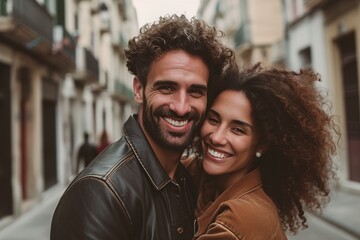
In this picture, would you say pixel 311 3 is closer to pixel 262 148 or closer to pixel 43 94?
pixel 43 94

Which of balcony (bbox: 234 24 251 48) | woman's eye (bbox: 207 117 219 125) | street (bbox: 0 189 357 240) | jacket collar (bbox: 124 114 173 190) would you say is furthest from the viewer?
balcony (bbox: 234 24 251 48)

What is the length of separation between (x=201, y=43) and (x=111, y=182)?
3.03 ft

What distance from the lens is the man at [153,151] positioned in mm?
1783

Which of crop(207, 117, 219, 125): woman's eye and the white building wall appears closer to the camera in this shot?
crop(207, 117, 219, 125): woman's eye

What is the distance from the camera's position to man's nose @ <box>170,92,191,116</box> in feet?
7.47

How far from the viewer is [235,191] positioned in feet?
8.79

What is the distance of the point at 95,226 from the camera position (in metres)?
1.74

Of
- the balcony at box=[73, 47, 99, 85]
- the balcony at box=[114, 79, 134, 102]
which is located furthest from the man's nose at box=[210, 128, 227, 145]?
the balcony at box=[114, 79, 134, 102]

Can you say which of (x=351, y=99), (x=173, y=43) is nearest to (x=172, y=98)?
(x=173, y=43)

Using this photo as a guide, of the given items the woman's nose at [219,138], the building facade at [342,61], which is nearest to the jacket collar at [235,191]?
the woman's nose at [219,138]

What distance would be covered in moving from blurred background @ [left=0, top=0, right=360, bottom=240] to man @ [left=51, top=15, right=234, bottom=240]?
2.82 feet

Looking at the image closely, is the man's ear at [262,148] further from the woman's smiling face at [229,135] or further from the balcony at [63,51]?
the balcony at [63,51]

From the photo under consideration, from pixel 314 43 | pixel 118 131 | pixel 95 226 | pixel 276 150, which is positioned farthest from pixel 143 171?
pixel 118 131

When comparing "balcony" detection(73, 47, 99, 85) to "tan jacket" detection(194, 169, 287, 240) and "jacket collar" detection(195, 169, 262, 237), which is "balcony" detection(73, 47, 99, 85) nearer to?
"jacket collar" detection(195, 169, 262, 237)
